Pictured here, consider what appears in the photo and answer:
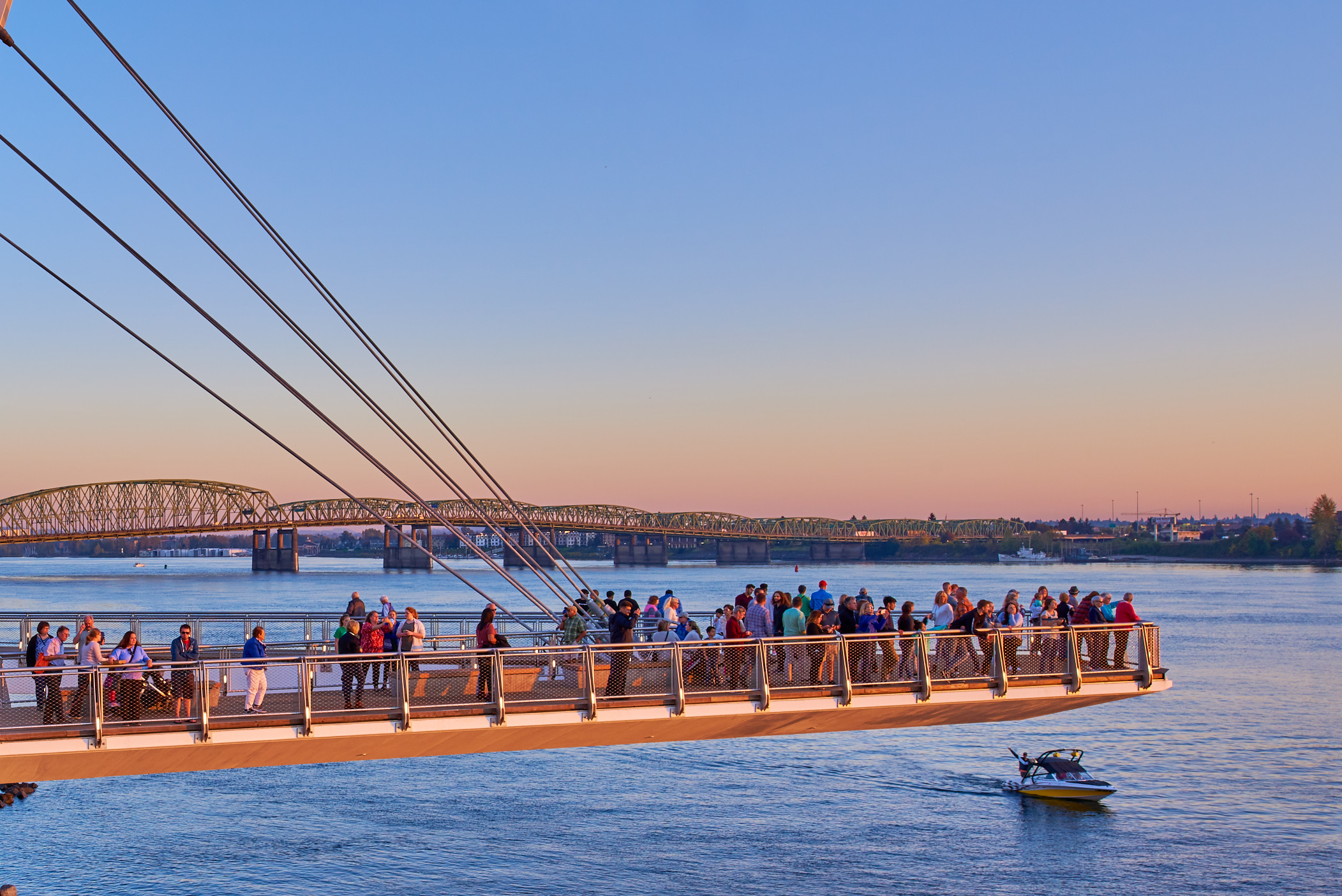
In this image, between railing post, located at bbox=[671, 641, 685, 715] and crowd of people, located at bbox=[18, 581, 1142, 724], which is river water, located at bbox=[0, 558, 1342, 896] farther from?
railing post, located at bbox=[671, 641, 685, 715]

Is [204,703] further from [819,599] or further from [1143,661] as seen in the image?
[1143,661]

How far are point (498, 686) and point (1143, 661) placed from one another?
10534mm

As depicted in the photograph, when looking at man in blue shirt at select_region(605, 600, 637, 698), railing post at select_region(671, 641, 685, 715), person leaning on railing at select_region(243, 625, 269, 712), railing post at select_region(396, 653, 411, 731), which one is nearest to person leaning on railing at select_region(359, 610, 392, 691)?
railing post at select_region(396, 653, 411, 731)

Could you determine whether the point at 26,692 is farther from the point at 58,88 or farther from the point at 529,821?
the point at 529,821

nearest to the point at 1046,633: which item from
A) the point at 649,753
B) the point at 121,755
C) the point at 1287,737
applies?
the point at 121,755

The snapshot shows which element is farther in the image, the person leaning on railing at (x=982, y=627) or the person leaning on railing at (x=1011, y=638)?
the person leaning on railing at (x=1011, y=638)

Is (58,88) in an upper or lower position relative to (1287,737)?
upper

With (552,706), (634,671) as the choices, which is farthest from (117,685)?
(634,671)

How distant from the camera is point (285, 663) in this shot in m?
15.1

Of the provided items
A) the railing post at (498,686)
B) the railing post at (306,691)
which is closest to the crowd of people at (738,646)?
the railing post at (498,686)

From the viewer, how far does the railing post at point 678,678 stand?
16609mm

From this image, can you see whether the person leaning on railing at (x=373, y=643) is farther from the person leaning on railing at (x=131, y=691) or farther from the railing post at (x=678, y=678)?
the railing post at (x=678, y=678)

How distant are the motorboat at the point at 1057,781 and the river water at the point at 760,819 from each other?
1.63 feet

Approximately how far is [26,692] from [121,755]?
1354mm
